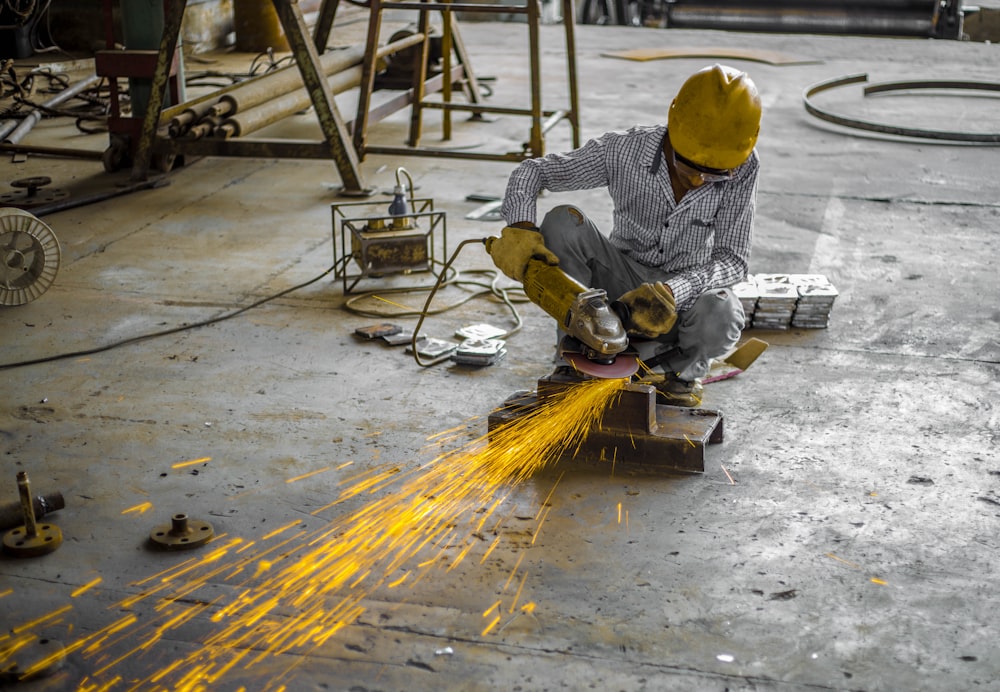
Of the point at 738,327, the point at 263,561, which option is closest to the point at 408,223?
the point at 738,327

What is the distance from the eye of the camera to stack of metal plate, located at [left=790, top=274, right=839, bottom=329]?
4.45 metres

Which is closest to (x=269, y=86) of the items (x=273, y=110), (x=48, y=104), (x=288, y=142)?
(x=273, y=110)

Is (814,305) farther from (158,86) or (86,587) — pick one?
(158,86)

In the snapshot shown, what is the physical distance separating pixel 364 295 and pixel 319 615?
2.34 meters

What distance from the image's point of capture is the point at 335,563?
9.23 feet

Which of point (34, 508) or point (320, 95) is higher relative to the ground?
point (320, 95)

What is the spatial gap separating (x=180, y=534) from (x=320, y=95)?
379cm

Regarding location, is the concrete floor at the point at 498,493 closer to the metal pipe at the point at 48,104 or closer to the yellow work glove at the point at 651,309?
the yellow work glove at the point at 651,309

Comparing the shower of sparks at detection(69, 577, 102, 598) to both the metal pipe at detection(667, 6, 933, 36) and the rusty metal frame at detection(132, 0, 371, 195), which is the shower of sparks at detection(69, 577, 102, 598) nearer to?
the rusty metal frame at detection(132, 0, 371, 195)

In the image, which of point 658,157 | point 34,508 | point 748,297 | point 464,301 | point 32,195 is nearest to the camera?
point 34,508

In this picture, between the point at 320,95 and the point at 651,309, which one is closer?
the point at 651,309

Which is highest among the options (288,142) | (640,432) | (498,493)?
(288,142)

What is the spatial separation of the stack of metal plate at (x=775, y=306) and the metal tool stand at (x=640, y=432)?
3.63ft

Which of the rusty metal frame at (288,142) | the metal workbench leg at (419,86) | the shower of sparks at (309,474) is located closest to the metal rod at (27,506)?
the shower of sparks at (309,474)
